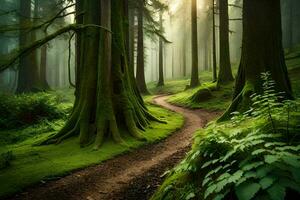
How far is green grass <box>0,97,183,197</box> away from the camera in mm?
7289

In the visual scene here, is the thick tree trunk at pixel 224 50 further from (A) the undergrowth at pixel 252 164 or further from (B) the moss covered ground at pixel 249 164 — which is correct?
(A) the undergrowth at pixel 252 164

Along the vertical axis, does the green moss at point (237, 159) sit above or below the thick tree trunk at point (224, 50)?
below

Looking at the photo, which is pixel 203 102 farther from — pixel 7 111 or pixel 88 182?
pixel 88 182

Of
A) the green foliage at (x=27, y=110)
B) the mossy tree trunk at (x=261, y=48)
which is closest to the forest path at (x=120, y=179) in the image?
the mossy tree trunk at (x=261, y=48)

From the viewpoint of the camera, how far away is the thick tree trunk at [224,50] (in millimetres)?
20797

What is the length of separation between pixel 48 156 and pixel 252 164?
744 cm

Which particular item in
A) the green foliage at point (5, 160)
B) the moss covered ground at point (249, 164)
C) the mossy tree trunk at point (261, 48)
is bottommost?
the green foliage at point (5, 160)

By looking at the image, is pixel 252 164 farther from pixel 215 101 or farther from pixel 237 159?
pixel 215 101

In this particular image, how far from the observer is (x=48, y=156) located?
9125mm

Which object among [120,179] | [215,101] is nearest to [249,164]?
[120,179]

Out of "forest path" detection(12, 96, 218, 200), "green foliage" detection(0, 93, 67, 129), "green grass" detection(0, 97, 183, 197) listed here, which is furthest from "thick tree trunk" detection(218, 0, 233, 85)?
"forest path" detection(12, 96, 218, 200)

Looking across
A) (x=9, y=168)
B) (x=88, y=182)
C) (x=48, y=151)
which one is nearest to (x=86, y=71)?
(x=48, y=151)

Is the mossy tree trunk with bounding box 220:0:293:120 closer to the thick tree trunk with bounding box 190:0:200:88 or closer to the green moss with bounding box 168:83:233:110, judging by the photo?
the green moss with bounding box 168:83:233:110

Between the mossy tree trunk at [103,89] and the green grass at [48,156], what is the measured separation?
463 mm
